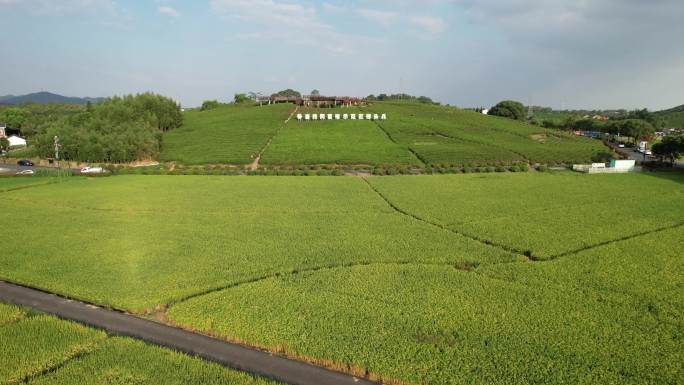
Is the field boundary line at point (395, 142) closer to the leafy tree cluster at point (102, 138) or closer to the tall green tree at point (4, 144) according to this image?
the leafy tree cluster at point (102, 138)

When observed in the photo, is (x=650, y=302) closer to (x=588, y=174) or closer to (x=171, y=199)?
(x=171, y=199)

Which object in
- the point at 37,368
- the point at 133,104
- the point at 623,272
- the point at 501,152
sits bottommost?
the point at 37,368

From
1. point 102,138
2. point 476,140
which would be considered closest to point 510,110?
point 476,140

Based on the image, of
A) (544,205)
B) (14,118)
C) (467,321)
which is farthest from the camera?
(14,118)

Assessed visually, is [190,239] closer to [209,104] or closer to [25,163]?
[25,163]

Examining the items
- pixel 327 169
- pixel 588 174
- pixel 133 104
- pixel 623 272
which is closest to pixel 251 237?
pixel 623 272

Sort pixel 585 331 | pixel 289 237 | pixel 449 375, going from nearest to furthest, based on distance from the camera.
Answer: pixel 449 375 < pixel 585 331 < pixel 289 237

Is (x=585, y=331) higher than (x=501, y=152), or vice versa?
(x=501, y=152)
